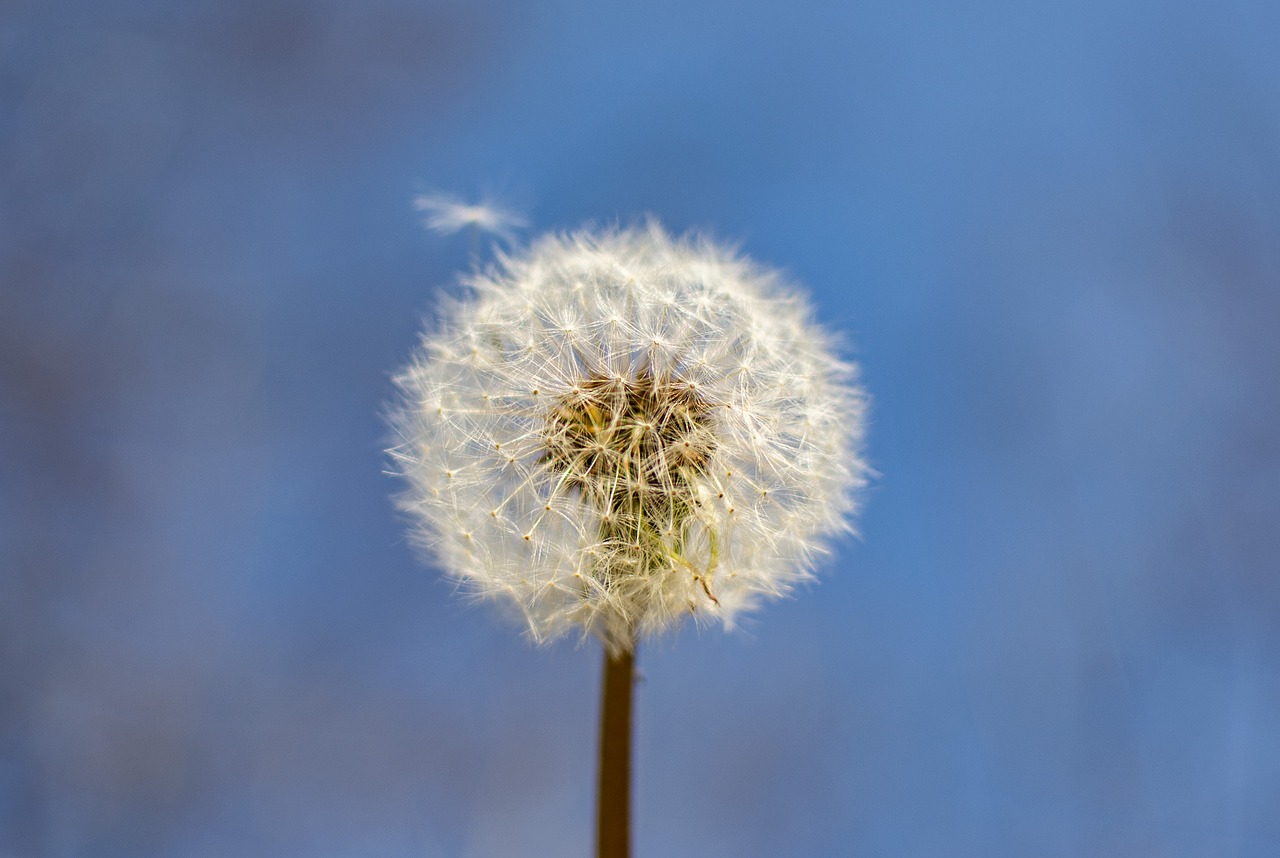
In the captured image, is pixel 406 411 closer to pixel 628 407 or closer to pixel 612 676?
pixel 628 407

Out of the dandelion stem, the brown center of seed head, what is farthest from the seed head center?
the dandelion stem

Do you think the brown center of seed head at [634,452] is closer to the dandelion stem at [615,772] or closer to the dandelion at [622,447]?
the dandelion at [622,447]

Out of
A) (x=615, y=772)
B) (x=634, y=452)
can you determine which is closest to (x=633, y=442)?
(x=634, y=452)

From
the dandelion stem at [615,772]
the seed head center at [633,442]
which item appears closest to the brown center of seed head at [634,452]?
the seed head center at [633,442]

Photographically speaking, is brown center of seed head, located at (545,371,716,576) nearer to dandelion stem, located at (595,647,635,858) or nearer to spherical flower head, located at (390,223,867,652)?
spherical flower head, located at (390,223,867,652)

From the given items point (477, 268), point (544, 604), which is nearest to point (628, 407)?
point (544, 604)

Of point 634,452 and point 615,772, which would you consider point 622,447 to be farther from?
point 615,772
